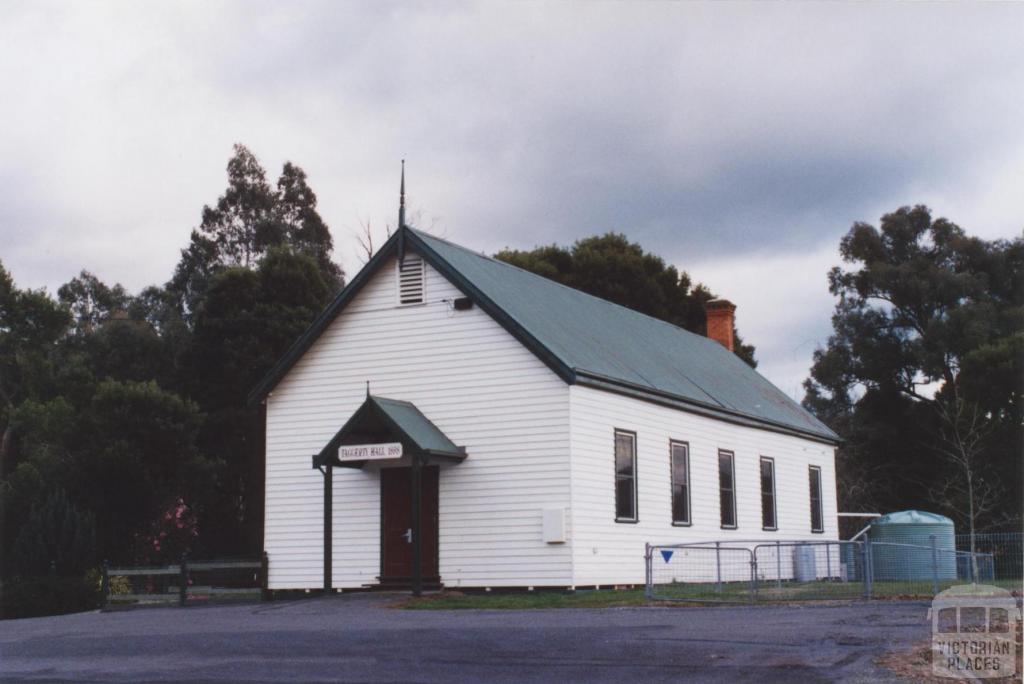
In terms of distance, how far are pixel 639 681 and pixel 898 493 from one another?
147 ft

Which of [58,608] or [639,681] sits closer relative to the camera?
[639,681]

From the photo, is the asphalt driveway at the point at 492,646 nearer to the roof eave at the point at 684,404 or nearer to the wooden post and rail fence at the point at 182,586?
the roof eave at the point at 684,404

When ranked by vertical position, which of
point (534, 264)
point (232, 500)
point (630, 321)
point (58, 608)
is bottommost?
point (58, 608)

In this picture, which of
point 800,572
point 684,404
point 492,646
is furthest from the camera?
point 800,572

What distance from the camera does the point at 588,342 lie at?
1065 inches

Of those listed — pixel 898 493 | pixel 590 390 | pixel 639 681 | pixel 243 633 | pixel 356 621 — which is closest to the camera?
pixel 639 681

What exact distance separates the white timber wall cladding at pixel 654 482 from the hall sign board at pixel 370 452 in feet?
11.1

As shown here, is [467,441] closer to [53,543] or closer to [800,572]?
[800,572]

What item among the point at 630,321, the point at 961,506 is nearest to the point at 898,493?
the point at 961,506

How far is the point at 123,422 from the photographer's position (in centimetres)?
3866

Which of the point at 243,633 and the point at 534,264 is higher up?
the point at 534,264

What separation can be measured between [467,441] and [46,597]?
12472mm

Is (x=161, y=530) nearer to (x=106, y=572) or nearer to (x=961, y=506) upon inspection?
(x=106, y=572)

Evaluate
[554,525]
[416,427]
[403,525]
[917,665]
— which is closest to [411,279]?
[416,427]
